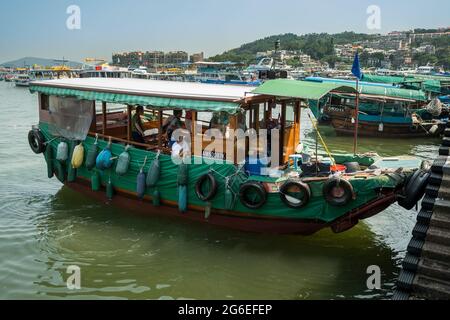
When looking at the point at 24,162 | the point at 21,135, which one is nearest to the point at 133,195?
the point at 24,162

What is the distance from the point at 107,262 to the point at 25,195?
4.46m

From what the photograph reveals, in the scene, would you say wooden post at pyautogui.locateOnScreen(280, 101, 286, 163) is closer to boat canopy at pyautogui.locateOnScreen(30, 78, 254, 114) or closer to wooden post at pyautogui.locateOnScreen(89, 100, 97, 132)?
boat canopy at pyautogui.locateOnScreen(30, 78, 254, 114)

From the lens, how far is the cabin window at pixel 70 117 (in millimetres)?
9461

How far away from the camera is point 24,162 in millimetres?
14570

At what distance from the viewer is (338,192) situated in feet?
23.1

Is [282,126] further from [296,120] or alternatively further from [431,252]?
[431,252]

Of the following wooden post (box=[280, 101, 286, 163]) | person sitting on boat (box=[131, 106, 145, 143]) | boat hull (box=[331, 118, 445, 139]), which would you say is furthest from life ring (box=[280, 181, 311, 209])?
boat hull (box=[331, 118, 445, 139])

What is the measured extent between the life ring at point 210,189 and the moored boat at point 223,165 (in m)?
0.02

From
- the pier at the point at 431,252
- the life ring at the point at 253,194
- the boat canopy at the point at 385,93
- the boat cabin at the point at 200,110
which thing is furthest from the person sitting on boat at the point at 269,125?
the boat canopy at the point at 385,93

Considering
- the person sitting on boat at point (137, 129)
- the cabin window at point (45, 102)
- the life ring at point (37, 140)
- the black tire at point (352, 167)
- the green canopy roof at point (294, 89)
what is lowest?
the black tire at point (352, 167)

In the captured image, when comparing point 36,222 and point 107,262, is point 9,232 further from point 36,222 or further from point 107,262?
point 107,262

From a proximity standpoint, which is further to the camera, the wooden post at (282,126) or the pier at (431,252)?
the wooden post at (282,126)

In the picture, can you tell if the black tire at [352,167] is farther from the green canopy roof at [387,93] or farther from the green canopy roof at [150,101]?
the green canopy roof at [387,93]
